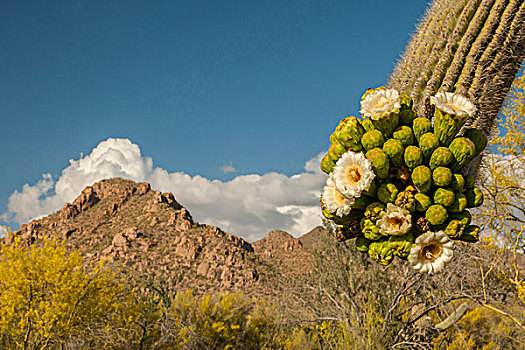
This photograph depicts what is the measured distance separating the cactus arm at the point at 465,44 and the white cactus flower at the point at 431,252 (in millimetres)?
860

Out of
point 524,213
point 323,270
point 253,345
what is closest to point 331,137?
point 524,213

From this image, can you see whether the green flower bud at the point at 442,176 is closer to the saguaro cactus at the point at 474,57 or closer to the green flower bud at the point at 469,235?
the green flower bud at the point at 469,235

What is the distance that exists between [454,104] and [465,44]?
65 cm

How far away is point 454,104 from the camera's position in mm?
1611

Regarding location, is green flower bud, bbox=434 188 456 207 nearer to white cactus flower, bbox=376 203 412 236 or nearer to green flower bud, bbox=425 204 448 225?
green flower bud, bbox=425 204 448 225

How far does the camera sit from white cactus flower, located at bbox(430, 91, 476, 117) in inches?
60.6

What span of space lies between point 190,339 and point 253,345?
236 centimetres

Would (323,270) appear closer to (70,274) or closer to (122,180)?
(70,274)

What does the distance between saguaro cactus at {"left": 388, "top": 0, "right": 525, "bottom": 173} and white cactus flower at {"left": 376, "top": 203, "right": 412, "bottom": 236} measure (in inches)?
23.9

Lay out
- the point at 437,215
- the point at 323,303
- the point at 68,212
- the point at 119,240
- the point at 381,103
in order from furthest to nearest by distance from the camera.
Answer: the point at 68,212, the point at 119,240, the point at 323,303, the point at 381,103, the point at 437,215

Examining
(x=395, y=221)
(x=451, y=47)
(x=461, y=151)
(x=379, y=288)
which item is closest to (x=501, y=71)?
(x=451, y=47)

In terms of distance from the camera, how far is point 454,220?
1535mm

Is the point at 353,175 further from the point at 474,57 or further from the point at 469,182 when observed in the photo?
the point at 474,57

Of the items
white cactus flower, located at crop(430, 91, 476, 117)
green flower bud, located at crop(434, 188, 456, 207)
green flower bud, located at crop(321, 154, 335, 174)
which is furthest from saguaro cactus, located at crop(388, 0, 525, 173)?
green flower bud, located at crop(321, 154, 335, 174)
